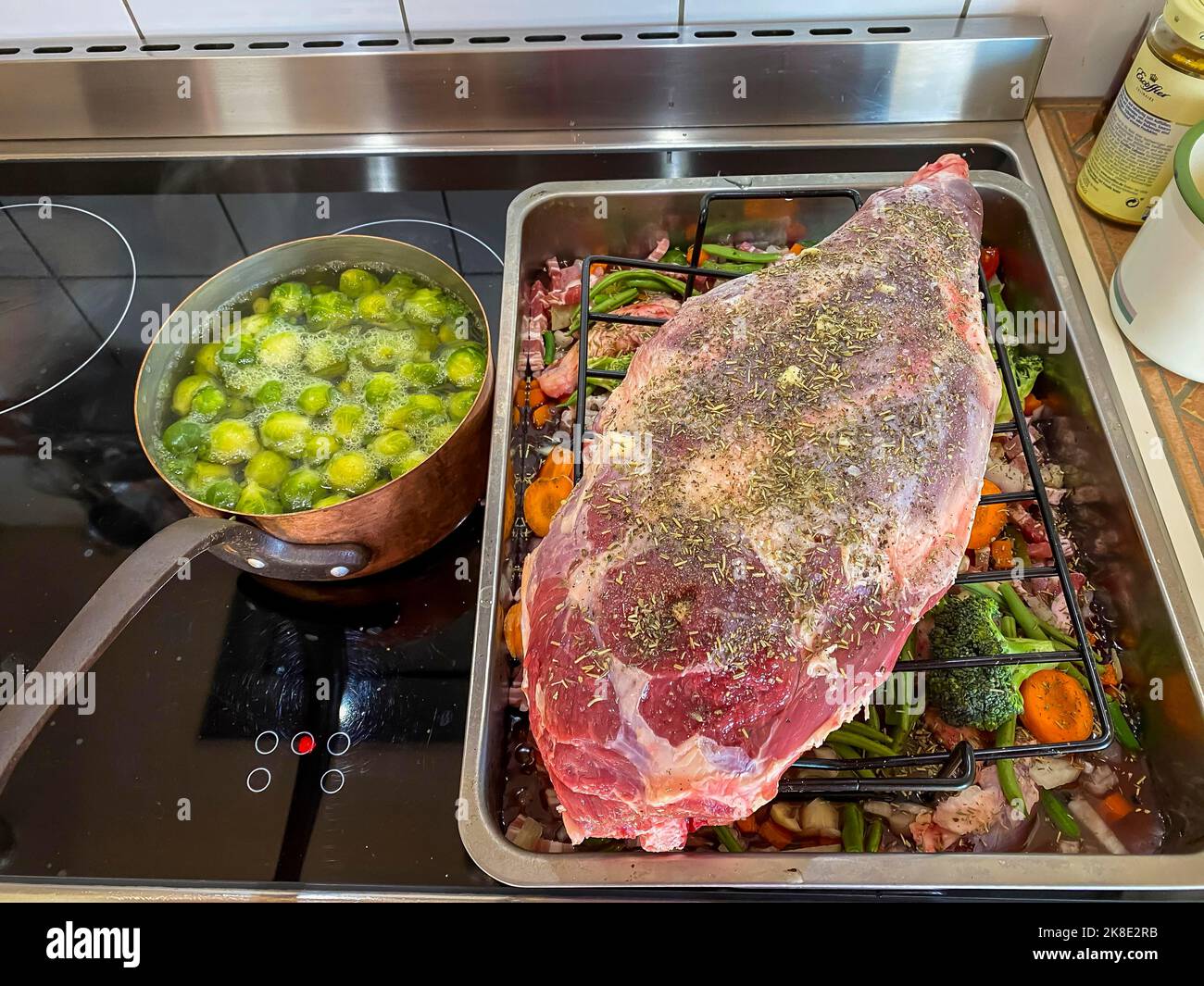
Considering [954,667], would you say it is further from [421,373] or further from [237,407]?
[237,407]

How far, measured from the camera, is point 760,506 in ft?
4.32

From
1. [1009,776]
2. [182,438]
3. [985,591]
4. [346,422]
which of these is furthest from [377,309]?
[1009,776]

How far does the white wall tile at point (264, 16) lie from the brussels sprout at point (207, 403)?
112cm

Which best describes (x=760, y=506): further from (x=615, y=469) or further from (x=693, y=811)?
(x=693, y=811)

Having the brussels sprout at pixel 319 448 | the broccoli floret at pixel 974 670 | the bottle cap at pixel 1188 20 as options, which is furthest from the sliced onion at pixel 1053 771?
the brussels sprout at pixel 319 448

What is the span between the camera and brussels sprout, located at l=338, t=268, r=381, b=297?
6.64ft

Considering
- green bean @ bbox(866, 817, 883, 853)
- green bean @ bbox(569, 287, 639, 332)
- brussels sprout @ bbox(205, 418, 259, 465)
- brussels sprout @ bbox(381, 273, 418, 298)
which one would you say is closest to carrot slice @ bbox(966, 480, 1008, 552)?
green bean @ bbox(866, 817, 883, 853)

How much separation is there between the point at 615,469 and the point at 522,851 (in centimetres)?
66

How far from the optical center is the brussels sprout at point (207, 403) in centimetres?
189

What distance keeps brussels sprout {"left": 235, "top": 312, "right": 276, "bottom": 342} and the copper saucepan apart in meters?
0.06

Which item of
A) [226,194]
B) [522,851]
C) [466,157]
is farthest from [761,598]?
[226,194]

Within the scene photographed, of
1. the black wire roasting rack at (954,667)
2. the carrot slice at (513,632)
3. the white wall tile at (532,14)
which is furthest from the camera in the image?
the white wall tile at (532,14)

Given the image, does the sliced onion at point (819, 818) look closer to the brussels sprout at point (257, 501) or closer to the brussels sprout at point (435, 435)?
the brussels sprout at point (435, 435)

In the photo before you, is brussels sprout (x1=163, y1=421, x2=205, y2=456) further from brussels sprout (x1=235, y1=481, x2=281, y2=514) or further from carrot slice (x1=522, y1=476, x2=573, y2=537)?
carrot slice (x1=522, y1=476, x2=573, y2=537)
